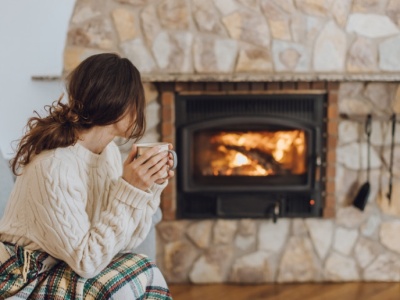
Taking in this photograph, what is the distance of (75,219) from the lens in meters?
1.40

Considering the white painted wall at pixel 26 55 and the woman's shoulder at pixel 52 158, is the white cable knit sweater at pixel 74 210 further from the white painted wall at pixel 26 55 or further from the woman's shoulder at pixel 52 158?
the white painted wall at pixel 26 55

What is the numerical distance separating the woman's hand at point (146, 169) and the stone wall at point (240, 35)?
1.15m

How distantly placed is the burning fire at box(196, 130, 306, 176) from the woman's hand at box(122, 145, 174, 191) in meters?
1.23

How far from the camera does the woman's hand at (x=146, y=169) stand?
1.47 m

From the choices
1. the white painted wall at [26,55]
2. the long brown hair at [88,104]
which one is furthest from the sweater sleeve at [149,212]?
the white painted wall at [26,55]

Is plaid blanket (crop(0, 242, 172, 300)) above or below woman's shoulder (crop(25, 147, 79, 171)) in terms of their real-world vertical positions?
below

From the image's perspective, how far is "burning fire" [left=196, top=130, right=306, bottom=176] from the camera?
8.95 feet

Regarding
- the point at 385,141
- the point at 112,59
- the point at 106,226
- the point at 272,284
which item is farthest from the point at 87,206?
the point at 385,141

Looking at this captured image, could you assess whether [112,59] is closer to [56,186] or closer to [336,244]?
[56,186]

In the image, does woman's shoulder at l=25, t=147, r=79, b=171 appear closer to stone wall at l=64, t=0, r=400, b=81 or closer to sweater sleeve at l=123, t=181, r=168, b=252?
sweater sleeve at l=123, t=181, r=168, b=252

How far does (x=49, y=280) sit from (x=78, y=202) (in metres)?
0.22

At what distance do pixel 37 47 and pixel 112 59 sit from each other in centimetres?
131

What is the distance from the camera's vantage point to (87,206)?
1.53 m

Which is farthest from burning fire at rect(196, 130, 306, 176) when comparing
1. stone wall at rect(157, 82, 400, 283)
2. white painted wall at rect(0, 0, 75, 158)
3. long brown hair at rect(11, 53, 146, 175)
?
long brown hair at rect(11, 53, 146, 175)
